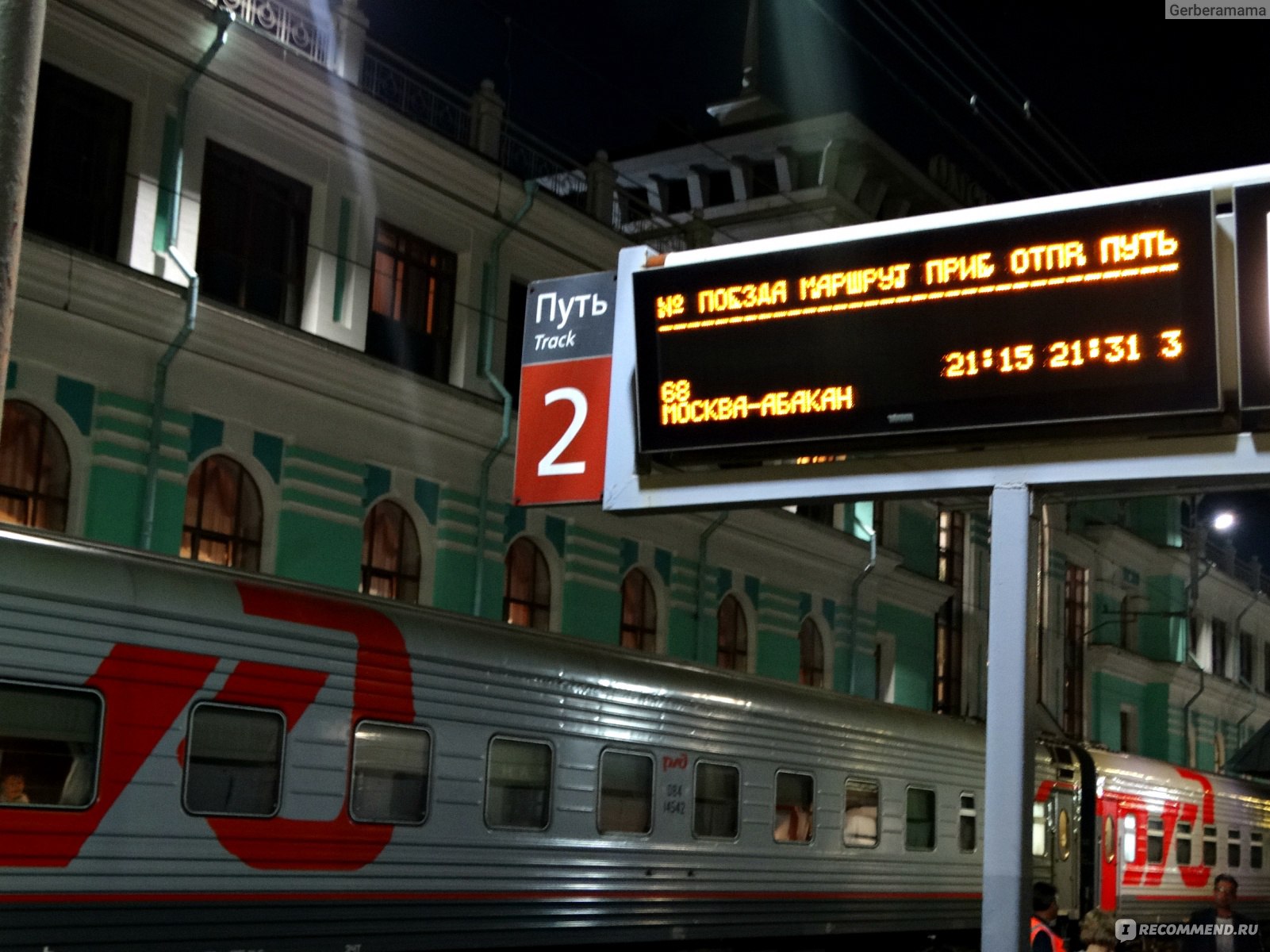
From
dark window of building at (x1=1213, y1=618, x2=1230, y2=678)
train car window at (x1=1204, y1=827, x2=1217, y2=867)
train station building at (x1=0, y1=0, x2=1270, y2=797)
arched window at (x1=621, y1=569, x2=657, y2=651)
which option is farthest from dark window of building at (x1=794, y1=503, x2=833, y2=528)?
dark window of building at (x1=1213, y1=618, x2=1230, y2=678)

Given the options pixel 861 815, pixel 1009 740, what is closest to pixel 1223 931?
pixel 1009 740

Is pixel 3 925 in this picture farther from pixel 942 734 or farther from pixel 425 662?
pixel 942 734

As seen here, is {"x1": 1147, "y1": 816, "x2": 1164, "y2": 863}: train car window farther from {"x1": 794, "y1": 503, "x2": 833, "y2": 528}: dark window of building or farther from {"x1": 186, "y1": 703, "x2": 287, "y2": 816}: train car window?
{"x1": 186, "y1": 703, "x2": 287, "y2": 816}: train car window

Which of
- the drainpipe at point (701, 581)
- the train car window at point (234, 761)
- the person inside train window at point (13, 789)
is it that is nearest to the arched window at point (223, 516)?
the train car window at point (234, 761)

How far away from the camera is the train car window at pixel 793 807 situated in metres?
17.5

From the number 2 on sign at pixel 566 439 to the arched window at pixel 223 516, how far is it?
9.61m

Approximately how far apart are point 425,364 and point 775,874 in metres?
8.73

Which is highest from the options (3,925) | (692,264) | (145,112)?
(145,112)

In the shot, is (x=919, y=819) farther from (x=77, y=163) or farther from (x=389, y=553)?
(x=77, y=163)

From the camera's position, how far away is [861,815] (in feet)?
62.5

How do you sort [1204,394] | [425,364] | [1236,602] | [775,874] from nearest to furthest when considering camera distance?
1. [1204,394]
2. [775,874]
3. [425,364]
4. [1236,602]

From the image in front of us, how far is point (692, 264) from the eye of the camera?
10.0 meters

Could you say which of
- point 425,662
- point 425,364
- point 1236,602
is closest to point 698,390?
point 425,662

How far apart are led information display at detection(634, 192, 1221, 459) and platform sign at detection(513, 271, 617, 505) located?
666 mm
